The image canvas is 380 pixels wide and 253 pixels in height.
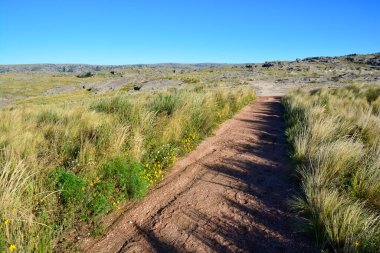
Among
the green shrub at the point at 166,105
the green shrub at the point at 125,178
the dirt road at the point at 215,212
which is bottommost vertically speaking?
the dirt road at the point at 215,212

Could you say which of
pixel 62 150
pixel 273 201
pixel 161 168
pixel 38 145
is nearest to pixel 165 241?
pixel 273 201

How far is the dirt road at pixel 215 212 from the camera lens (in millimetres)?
3246

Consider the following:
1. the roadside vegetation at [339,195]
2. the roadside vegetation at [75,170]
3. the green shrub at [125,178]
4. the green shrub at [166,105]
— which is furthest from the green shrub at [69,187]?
the green shrub at [166,105]

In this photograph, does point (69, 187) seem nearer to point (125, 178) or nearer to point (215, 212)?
point (125, 178)

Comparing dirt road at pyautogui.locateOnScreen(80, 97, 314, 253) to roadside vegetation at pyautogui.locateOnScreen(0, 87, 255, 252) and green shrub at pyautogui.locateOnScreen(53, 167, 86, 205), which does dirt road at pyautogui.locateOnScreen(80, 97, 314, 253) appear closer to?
roadside vegetation at pyautogui.locateOnScreen(0, 87, 255, 252)

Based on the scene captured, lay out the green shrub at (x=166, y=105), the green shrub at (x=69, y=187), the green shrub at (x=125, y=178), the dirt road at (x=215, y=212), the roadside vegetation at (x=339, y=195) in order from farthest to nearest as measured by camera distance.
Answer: the green shrub at (x=166, y=105)
the green shrub at (x=125, y=178)
the green shrub at (x=69, y=187)
the dirt road at (x=215, y=212)
the roadside vegetation at (x=339, y=195)

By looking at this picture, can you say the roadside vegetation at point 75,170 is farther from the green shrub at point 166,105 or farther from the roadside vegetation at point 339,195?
the roadside vegetation at point 339,195

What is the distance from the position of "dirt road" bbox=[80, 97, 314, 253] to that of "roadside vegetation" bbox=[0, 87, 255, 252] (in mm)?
321

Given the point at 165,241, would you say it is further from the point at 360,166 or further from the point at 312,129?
the point at 312,129

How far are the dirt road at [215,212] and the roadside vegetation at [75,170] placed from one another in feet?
1.05

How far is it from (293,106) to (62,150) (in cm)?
944

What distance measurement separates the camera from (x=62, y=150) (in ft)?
16.1

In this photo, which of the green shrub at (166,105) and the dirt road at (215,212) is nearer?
the dirt road at (215,212)

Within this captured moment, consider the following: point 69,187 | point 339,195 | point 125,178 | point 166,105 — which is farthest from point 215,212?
point 166,105
